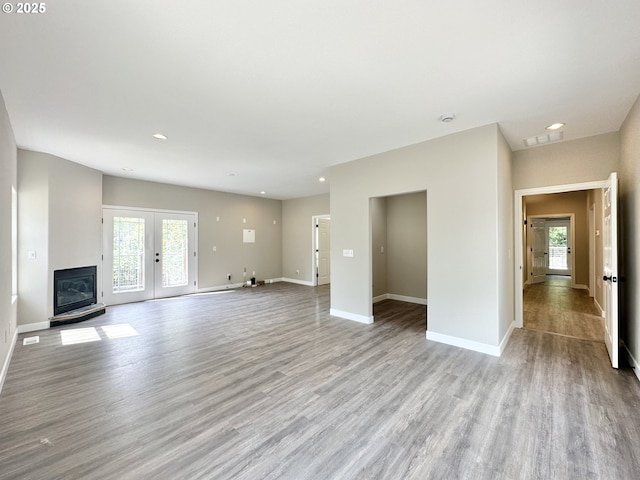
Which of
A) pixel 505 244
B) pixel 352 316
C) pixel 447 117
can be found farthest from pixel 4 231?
pixel 505 244

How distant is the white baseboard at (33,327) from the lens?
420 cm

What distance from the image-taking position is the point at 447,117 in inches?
121

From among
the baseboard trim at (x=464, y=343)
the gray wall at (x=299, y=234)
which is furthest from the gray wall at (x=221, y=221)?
the baseboard trim at (x=464, y=343)

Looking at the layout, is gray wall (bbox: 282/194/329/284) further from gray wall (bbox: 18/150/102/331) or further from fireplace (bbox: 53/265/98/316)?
gray wall (bbox: 18/150/102/331)

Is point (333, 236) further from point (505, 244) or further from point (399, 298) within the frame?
point (505, 244)

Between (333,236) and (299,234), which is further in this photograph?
(299,234)

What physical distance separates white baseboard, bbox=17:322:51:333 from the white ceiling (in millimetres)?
2767

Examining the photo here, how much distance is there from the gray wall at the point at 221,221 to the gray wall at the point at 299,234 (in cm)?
24

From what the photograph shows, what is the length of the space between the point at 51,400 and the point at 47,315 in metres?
2.91

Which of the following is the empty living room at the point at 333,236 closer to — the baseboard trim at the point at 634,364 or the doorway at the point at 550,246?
the baseboard trim at the point at 634,364

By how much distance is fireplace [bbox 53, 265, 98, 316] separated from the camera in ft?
15.2

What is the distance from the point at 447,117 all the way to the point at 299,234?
21.0ft

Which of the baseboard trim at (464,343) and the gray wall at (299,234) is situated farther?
the gray wall at (299,234)

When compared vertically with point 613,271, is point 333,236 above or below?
above
